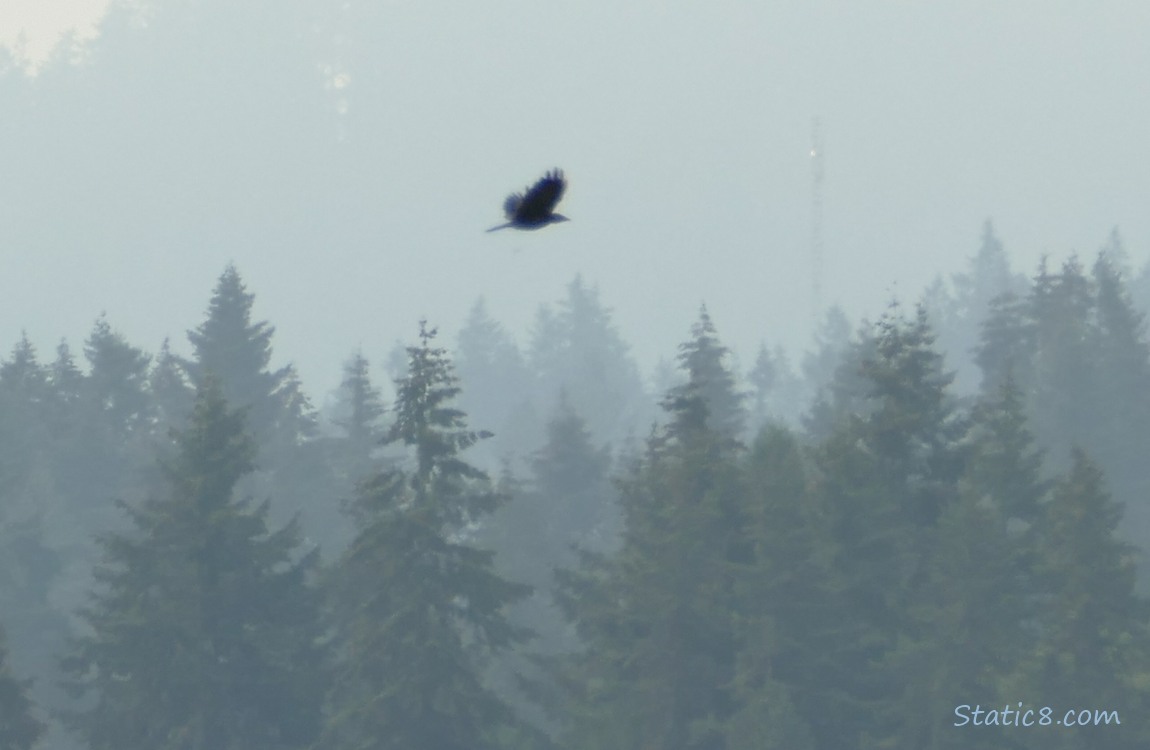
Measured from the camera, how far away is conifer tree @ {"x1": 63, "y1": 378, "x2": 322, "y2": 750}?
3030cm

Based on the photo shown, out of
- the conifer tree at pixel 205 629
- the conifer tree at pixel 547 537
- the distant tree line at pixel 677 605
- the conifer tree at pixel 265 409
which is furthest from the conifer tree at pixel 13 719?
the conifer tree at pixel 265 409

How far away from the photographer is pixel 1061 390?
57.1 meters

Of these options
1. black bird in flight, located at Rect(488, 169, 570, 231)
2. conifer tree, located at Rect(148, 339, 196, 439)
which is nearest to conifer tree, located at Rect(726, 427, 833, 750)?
black bird in flight, located at Rect(488, 169, 570, 231)

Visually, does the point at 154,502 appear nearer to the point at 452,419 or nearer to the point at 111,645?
the point at 111,645

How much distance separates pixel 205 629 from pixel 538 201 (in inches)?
731

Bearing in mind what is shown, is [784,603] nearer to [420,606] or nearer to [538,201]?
[420,606]

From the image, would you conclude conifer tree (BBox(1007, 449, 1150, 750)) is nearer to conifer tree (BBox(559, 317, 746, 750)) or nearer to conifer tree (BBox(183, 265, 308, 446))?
conifer tree (BBox(559, 317, 746, 750))

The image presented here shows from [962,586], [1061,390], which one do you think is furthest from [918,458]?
[1061,390]

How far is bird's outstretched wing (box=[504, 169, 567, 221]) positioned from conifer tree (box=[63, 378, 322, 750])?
17866 millimetres

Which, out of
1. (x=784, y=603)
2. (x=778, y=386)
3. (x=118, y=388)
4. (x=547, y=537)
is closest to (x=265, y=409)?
(x=118, y=388)

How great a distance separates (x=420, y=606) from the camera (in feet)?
98.5

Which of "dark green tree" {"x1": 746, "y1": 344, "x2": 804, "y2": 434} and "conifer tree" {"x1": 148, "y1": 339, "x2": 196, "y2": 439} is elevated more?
"dark green tree" {"x1": 746, "y1": 344, "x2": 804, "y2": 434}

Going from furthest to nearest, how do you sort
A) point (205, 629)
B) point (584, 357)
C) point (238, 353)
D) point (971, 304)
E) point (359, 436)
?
1. point (971, 304)
2. point (584, 357)
3. point (238, 353)
4. point (359, 436)
5. point (205, 629)

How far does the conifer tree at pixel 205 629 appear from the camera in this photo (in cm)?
3030
